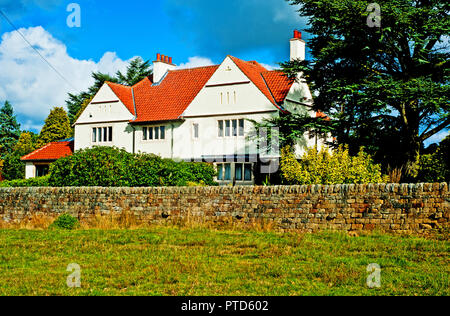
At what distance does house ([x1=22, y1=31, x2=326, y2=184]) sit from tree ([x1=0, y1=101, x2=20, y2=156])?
22347 millimetres

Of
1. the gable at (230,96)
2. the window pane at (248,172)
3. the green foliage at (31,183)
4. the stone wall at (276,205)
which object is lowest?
the stone wall at (276,205)

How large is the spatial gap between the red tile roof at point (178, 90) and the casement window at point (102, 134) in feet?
8.59

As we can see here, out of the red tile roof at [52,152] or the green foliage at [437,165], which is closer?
the green foliage at [437,165]

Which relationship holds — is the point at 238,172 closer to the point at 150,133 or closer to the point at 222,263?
the point at 150,133

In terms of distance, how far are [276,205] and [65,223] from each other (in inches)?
313

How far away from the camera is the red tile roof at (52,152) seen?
41.2 m

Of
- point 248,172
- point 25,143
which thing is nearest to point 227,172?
point 248,172

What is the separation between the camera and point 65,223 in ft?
59.0

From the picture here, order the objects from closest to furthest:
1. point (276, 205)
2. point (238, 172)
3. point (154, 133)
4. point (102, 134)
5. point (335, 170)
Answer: point (276, 205) < point (335, 170) < point (238, 172) < point (154, 133) < point (102, 134)

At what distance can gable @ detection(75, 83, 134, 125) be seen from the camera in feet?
125

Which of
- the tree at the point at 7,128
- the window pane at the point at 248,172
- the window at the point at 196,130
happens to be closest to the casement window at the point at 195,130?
the window at the point at 196,130

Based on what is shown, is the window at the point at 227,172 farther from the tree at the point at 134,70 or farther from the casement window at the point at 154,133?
the tree at the point at 134,70

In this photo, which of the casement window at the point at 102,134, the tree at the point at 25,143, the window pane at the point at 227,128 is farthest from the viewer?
the tree at the point at 25,143

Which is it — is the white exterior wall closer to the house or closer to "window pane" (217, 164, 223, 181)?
the house
